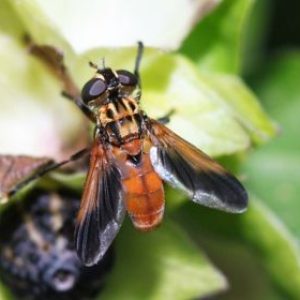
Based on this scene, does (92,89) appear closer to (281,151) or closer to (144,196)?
(144,196)

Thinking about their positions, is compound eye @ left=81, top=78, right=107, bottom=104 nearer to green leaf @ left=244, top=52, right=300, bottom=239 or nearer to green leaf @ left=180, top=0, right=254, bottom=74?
green leaf @ left=180, top=0, right=254, bottom=74

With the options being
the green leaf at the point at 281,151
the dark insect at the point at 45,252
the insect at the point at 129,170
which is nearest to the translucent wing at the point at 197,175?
the insect at the point at 129,170

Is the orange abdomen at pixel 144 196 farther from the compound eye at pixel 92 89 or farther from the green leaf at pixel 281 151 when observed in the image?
the green leaf at pixel 281 151

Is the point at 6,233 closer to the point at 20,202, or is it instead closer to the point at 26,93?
the point at 20,202

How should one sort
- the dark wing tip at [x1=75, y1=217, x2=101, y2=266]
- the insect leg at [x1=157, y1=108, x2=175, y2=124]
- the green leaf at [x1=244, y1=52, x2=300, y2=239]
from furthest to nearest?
the green leaf at [x1=244, y1=52, x2=300, y2=239]
the insect leg at [x1=157, y1=108, x2=175, y2=124]
the dark wing tip at [x1=75, y1=217, x2=101, y2=266]

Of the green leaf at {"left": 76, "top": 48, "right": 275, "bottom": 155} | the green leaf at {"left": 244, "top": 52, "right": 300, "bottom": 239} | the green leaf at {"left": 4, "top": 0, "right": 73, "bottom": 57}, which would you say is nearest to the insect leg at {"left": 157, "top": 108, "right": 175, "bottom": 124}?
the green leaf at {"left": 76, "top": 48, "right": 275, "bottom": 155}

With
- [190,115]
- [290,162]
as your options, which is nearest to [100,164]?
[190,115]
